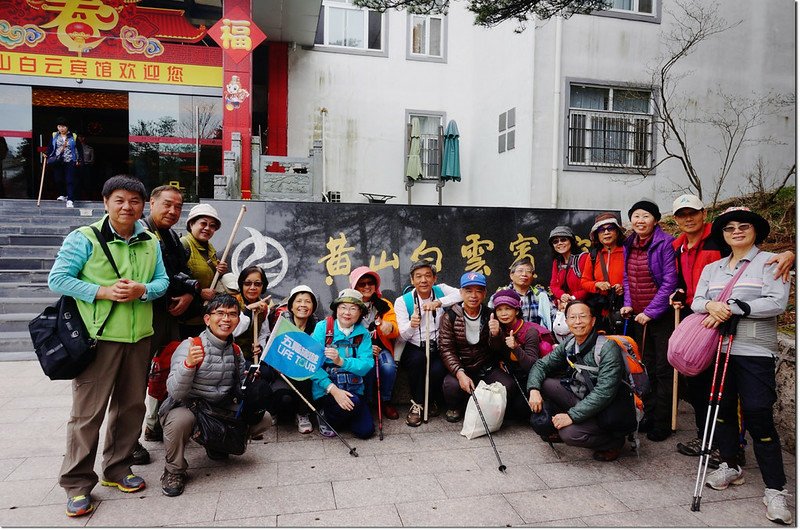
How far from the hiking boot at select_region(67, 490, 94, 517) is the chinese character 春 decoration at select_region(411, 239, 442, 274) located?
388cm

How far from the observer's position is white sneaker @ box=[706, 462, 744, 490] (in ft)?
10.5

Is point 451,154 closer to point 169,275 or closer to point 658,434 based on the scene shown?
point 658,434

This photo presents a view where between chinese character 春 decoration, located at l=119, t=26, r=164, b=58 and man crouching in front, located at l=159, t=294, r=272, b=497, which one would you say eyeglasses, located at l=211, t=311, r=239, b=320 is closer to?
man crouching in front, located at l=159, t=294, r=272, b=497

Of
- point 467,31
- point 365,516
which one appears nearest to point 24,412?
Result: point 365,516

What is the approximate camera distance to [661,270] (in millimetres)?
4059

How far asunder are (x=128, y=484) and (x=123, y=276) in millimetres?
1302

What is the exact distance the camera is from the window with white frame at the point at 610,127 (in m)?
10.1

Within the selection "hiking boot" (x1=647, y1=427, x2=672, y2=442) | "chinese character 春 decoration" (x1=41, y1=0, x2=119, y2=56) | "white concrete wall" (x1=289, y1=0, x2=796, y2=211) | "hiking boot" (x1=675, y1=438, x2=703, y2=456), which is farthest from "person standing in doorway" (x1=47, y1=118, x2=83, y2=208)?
"hiking boot" (x1=675, y1=438, x2=703, y2=456)

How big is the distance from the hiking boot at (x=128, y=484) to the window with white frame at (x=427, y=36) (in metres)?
11.8

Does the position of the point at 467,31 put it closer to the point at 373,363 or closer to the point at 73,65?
the point at 73,65

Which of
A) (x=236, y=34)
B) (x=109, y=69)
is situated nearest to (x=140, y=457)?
(x=236, y=34)

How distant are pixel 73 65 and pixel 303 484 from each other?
1187 cm

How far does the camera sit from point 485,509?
9.62 feet

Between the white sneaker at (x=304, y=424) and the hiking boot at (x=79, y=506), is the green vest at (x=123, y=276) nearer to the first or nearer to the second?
the hiking boot at (x=79, y=506)
